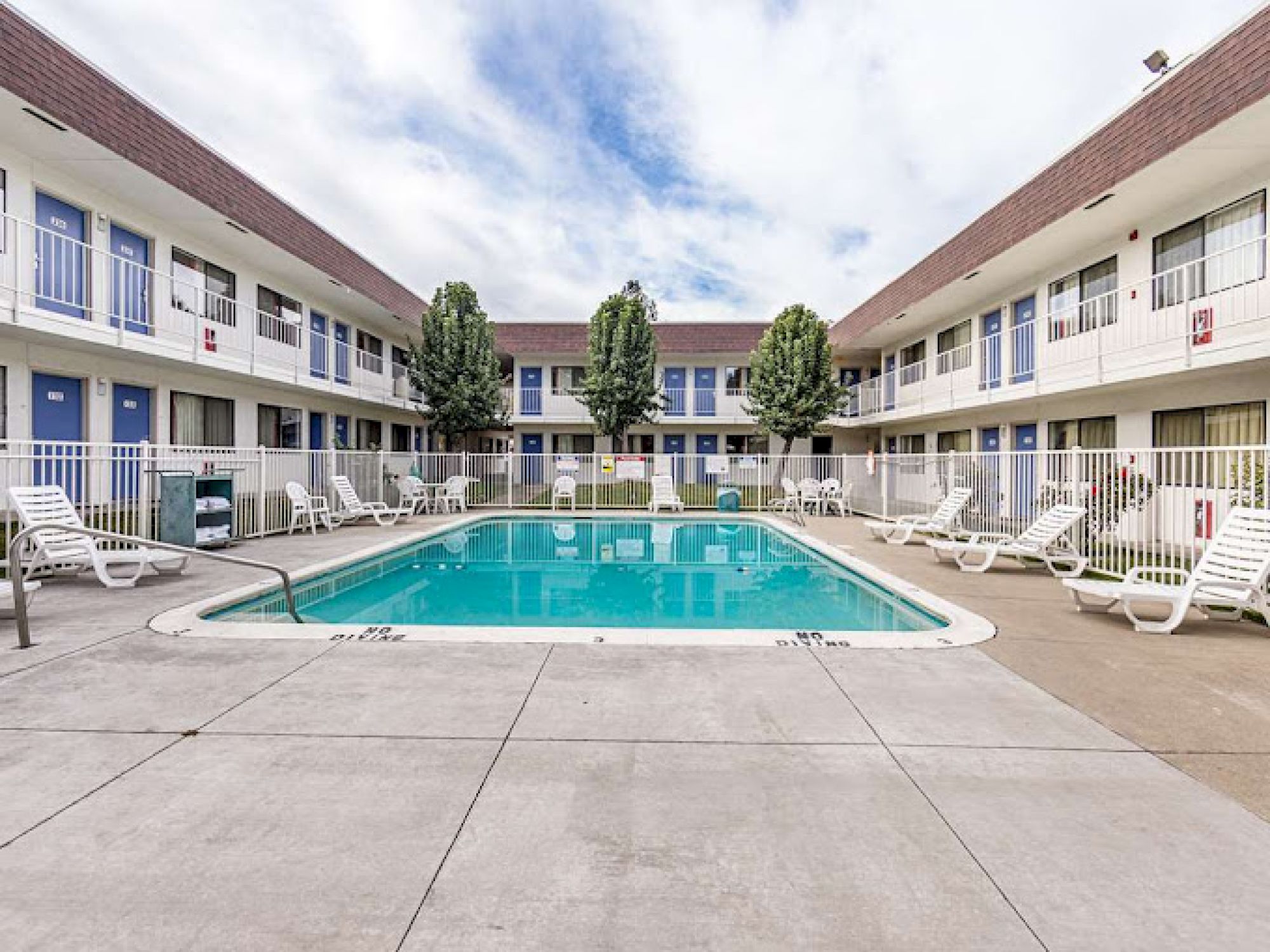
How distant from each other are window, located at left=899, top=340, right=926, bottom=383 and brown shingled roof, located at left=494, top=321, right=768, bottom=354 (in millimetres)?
6029

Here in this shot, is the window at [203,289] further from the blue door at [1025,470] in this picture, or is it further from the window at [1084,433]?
the window at [1084,433]

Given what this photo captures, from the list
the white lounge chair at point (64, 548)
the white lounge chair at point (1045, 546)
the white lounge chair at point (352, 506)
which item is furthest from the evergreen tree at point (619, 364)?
the white lounge chair at point (64, 548)

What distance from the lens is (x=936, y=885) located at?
2.28 meters

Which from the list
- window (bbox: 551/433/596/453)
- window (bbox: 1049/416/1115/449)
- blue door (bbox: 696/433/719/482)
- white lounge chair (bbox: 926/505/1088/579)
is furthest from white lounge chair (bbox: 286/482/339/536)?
blue door (bbox: 696/433/719/482)

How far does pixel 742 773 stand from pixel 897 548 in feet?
31.8

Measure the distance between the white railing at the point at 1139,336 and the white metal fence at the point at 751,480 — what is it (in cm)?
159

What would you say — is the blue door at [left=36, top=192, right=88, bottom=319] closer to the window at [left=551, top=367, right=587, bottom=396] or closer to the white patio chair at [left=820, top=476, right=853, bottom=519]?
the white patio chair at [left=820, top=476, right=853, bottom=519]

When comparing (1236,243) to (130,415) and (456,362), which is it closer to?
(456,362)

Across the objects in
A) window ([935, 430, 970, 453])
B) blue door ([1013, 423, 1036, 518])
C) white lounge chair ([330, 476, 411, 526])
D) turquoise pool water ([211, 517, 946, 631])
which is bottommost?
turquoise pool water ([211, 517, 946, 631])

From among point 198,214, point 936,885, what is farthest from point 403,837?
point 198,214

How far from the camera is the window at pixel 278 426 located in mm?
18016

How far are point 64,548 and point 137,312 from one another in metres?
7.07

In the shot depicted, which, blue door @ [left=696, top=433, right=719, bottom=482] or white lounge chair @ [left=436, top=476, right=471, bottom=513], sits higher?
blue door @ [left=696, top=433, right=719, bottom=482]

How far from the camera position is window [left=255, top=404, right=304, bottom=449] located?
59.1 ft
